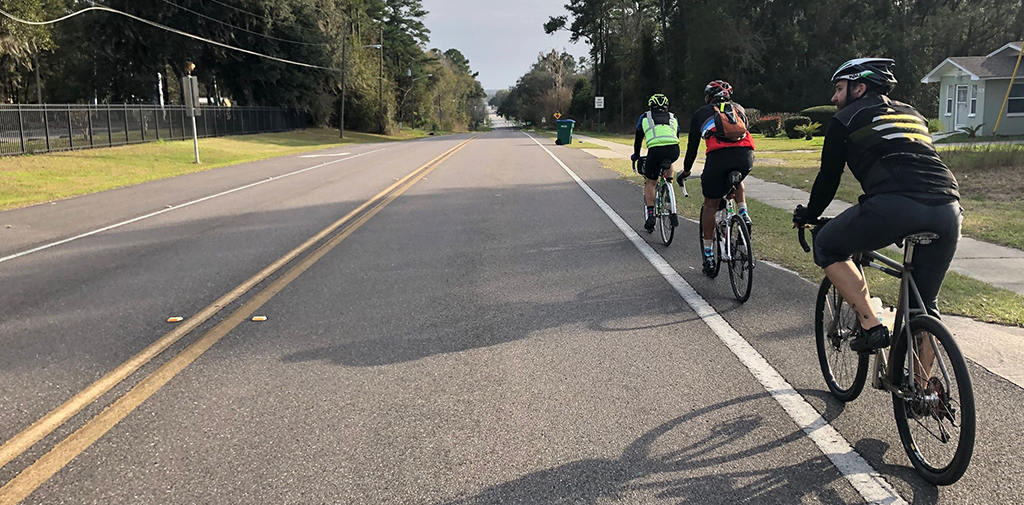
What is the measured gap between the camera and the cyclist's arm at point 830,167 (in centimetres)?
391

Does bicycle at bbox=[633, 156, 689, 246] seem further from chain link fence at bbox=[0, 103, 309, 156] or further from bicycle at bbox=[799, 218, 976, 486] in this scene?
chain link fence at bbox=[0, 103, 309, 156]

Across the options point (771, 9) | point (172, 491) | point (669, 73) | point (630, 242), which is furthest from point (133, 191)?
point (669, 73)

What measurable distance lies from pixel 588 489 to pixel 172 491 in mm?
1881

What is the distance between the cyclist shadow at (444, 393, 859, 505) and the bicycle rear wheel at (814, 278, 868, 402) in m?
0.55

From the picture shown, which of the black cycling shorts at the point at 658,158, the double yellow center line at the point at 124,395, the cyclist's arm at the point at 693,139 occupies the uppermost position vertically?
the cyclist's arm at the point at 693,139

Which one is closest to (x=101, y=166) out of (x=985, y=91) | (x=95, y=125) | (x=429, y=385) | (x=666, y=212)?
(x=95, y=125)

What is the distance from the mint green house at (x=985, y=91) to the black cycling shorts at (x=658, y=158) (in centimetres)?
2844

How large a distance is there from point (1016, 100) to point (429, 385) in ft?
117

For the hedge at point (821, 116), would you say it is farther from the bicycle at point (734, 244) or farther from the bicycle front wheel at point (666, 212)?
the bicycle at point (734, 244)

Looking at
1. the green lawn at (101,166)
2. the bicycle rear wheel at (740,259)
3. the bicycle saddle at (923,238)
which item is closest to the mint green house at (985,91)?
the bicycle rear wheel at (740,259)

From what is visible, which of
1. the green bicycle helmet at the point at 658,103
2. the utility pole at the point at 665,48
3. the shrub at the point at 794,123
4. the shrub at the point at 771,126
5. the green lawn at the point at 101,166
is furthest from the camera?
the utility pole at the point at 665,48

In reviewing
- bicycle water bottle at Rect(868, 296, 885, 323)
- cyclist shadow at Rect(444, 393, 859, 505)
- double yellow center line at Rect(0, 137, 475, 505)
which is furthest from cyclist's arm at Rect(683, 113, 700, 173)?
double yellow center line at Rect(0, 137, 475, 505)

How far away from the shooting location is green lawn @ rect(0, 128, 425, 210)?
17688 mm

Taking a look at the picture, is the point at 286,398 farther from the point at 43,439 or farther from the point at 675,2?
the point at 675,2
